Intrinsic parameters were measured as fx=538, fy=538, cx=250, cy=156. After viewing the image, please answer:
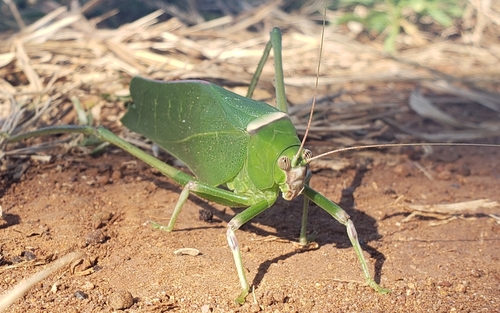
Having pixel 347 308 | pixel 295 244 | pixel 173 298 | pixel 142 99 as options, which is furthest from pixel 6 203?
pixel 347 308

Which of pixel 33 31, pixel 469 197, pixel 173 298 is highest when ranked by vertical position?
pixel 33 31

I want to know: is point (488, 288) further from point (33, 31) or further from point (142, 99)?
point (33, 31)

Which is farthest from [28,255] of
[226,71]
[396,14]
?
[396,14]

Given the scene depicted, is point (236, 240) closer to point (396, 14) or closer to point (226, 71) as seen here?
point (226, 71)

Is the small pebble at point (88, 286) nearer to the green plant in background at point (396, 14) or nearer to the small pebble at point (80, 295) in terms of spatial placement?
the small pebble at point (80, 295)

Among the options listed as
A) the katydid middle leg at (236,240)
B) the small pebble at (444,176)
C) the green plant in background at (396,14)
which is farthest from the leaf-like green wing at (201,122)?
the green plant in background at (396,14)

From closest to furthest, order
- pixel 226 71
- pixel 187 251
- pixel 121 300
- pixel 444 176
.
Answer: pixel 121 300 → pixel 187 251 → pixel 444 176 → pixel 226 71
